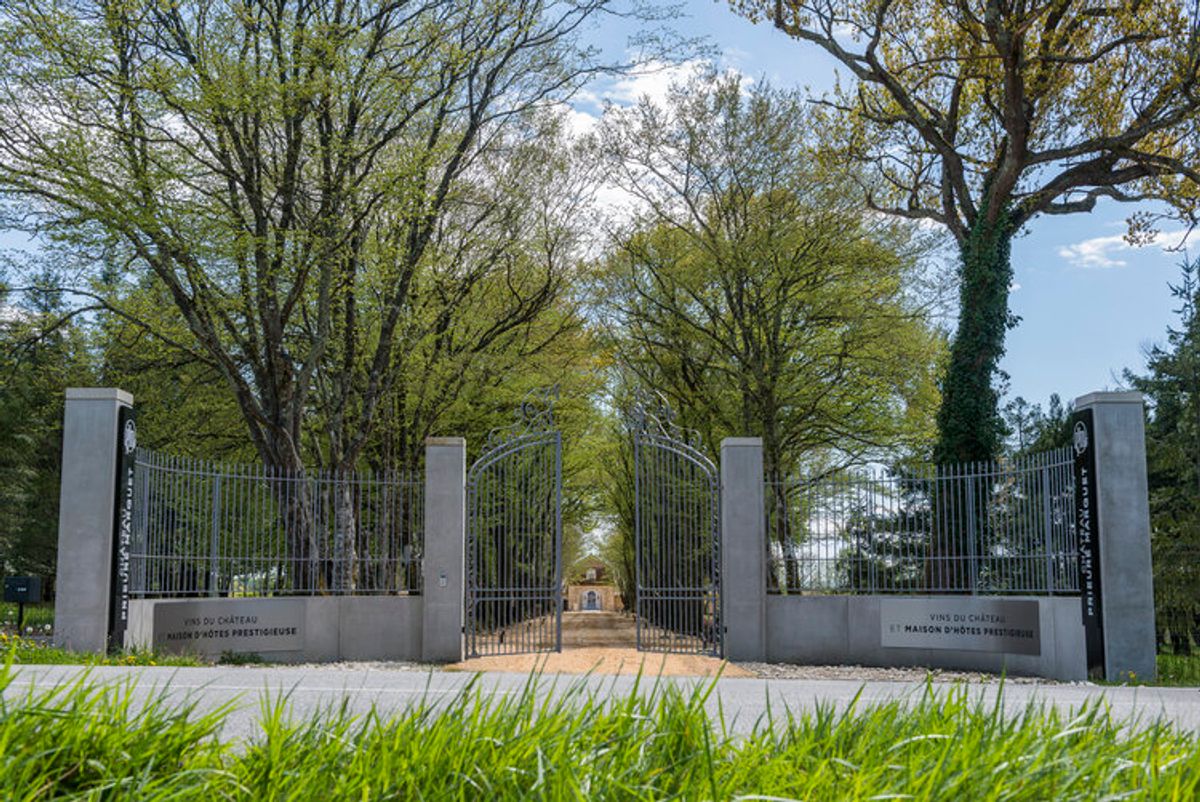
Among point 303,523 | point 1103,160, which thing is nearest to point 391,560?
point 303,523

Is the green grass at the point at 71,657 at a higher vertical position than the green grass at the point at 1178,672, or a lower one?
higher

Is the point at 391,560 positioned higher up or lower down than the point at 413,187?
lower down

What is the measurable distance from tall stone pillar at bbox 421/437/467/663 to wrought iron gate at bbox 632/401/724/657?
8.52 feet

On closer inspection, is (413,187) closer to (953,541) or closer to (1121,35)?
(953,541)

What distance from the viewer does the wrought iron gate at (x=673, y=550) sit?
1563 centimetres

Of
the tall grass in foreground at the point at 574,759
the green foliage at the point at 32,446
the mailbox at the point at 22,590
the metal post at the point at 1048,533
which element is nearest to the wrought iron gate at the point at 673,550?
the metal post at the point at 1048,533

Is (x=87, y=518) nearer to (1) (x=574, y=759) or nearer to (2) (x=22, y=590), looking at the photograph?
(2) (x=22, y=590)

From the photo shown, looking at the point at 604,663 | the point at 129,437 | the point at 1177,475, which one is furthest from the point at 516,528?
the point at 1177,475

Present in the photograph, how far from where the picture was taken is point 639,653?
49.3 ft

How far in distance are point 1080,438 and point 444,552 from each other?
8.83m

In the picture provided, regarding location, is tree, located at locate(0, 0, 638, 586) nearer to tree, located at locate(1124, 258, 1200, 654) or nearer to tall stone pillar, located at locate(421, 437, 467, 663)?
tall stone pillar, located at locate(421, 437, 467, 663)

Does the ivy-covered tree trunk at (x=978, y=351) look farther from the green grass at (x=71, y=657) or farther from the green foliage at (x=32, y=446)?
the green foliage at (x=32, y=446)

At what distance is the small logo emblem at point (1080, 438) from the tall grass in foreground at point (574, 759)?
10.5 meters

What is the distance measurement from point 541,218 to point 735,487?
40.2ft
